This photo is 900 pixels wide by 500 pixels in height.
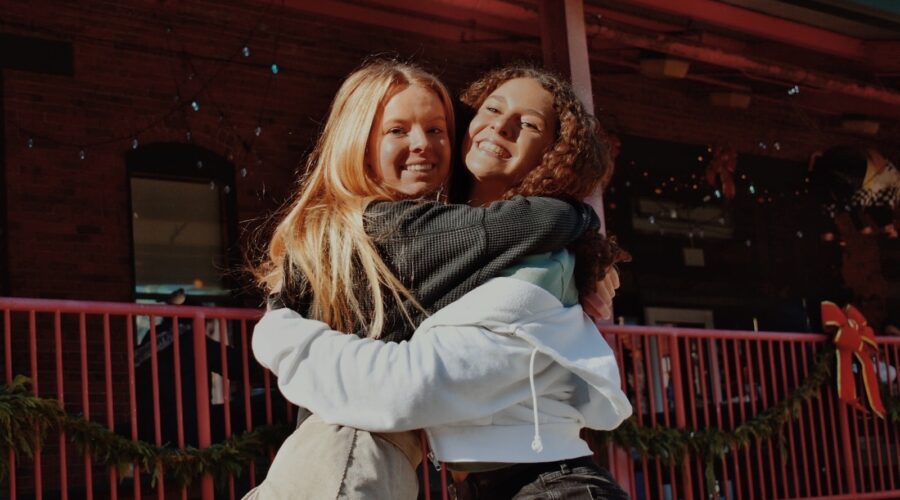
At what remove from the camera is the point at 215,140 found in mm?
10773

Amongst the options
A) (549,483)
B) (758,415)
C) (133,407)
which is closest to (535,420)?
(549,483)

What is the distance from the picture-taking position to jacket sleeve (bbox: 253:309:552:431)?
8.57 ft

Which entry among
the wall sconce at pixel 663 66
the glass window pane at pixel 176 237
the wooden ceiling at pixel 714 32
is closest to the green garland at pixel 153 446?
the wooden ceiling at pixel 714 32

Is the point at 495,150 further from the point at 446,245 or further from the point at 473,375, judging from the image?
the point at 473,375

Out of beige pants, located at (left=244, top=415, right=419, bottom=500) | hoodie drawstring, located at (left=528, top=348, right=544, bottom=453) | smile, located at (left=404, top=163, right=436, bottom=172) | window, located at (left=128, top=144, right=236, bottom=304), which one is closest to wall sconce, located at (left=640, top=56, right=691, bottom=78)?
window, located at (left=128, top=144, right=236, bottom=304)

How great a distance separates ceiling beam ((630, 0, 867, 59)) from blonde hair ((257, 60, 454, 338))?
22.9 ft

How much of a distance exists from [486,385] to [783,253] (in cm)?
1258

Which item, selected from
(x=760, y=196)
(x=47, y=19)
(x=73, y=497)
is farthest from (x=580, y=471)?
(x=760, y=196)

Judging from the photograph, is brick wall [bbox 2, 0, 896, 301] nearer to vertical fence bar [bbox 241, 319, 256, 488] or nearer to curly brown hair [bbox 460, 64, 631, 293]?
vertical fence bar [bbox 241, 319, 256, 488]

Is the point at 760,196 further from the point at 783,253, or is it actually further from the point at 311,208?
the point at 311,208

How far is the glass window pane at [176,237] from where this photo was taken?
1050 centimetres

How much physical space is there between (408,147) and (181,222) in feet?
26.4

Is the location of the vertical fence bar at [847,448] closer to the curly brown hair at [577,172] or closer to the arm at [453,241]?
the curly brown hair at [577,172]

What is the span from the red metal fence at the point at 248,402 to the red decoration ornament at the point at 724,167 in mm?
3056
